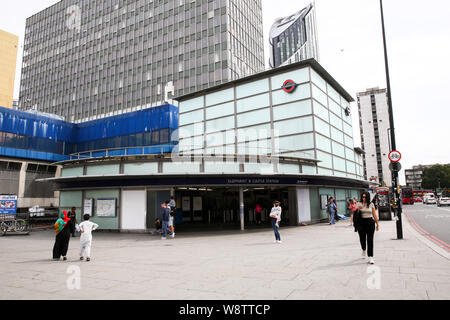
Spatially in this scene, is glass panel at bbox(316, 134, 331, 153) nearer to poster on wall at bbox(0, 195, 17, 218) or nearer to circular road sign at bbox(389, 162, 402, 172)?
circular road sign at bbox(389, 162, 402, 172)

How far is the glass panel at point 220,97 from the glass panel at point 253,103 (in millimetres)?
1161

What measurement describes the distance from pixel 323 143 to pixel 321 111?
108 inches

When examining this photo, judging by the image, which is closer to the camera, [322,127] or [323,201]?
[323,201]

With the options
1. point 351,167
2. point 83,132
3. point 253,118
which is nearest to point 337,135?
point 351,167

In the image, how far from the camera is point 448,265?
21.4 feet

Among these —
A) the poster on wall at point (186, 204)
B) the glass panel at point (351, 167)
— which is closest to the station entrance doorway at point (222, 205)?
the poster on wall at point (186, 204)

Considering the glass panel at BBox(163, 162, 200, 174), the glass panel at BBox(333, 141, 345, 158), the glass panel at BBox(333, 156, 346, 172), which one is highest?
the glass panel at BBox(333, 141, 345, 158)

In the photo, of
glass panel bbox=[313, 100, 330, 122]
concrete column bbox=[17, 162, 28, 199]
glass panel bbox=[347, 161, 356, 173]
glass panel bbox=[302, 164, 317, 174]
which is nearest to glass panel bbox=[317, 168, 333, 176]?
glass panel bbox=[302, 164, 317, 174]

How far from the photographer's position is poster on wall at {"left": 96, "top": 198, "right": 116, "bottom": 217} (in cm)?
1667

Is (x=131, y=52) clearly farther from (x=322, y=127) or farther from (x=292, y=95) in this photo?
(x=322, y=127)

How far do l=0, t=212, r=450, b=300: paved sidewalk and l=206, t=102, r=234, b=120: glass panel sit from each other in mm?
18151

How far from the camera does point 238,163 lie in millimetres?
17000

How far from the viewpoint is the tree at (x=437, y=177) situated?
94.3 metres

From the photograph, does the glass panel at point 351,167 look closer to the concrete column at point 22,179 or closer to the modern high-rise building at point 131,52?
the modern high-rise building at point 131,52
